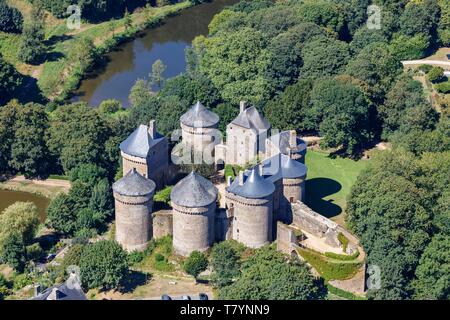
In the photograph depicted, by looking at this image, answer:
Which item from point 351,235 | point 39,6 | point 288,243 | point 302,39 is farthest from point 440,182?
point 39,6

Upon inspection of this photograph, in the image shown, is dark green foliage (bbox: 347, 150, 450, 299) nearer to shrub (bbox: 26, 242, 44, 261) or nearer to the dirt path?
shrub (bbox: 26, 242, 44, 261)

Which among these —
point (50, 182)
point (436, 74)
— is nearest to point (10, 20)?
point (50, 182)

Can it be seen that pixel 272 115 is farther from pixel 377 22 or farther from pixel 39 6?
pixel 39 6

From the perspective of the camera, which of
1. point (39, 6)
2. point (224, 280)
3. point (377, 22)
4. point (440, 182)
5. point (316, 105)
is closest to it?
point (224, 280)

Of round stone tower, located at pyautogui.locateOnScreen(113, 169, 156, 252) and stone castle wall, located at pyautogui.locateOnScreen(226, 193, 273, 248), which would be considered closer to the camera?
stone castle wall, located at pyautogui.locateOnScreen(226, 193, 273, 248)

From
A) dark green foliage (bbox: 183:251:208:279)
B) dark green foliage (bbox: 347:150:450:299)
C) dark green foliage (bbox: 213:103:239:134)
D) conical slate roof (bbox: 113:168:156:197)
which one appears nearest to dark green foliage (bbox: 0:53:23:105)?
dark green foliage (bbox: 213:103:239:134)

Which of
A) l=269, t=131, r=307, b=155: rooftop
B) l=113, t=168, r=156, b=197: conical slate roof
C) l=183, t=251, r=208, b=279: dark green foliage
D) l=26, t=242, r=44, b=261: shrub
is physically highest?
l=269, t=131, r=307, b=155: rooftop

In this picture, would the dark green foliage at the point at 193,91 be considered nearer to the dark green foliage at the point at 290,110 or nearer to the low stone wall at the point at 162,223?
the dark green foliage at the point at 290,110
